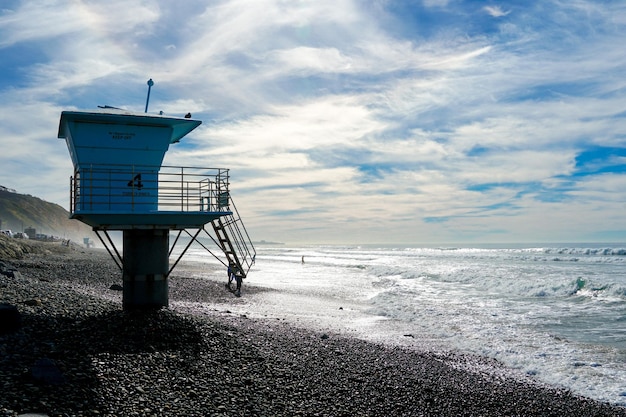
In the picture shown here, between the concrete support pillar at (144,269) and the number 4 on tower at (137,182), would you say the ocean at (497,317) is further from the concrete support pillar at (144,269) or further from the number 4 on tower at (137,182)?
the number 4 on tower at (137,182)

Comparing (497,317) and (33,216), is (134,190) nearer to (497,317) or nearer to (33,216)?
(497,317)

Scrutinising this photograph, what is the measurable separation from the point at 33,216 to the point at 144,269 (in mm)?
145148

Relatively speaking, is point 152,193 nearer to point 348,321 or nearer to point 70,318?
point 70,318

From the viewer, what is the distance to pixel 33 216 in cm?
13838

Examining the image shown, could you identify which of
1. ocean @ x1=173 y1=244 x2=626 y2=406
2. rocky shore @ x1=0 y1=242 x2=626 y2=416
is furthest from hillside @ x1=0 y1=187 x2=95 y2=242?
rocky shore @ x1=0 y1=242 x2=626 y2=416

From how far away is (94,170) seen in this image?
1490 cm

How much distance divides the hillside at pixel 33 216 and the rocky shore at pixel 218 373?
12402 centimetres

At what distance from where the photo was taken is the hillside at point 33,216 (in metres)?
126

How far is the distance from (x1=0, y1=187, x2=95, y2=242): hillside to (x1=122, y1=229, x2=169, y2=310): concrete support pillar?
397 feet

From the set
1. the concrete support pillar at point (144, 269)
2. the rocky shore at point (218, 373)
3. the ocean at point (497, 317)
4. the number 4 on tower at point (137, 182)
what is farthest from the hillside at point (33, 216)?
the rocky shore at point (218, 373)

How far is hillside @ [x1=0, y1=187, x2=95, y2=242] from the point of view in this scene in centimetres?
12606

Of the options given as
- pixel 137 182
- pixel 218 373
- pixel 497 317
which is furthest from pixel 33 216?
pixel 218 373

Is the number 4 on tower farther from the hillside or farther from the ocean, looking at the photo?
the hillside

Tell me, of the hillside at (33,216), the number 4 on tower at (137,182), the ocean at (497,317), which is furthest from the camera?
the hillside at (33,216)
